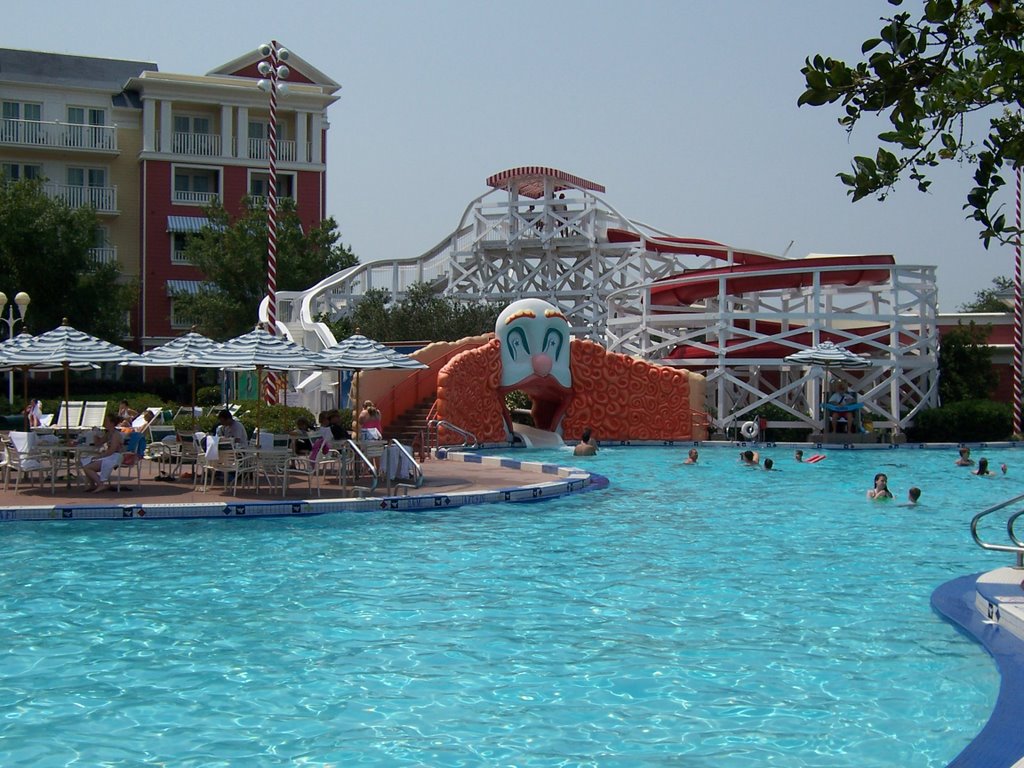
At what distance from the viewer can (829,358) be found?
2691cm

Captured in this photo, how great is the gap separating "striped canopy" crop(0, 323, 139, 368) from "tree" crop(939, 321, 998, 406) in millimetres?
23810

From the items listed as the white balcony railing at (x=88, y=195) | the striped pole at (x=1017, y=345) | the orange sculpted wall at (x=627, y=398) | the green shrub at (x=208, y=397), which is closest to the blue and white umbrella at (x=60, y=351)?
the orange sculpted wall at (x=627, y=398)

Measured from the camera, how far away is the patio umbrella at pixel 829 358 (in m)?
27.0

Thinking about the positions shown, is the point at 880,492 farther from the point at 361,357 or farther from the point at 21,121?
the point at 21,121

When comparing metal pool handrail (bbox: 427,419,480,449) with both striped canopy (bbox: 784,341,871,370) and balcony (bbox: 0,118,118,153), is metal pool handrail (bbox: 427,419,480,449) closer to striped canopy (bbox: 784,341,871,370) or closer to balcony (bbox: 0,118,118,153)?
striped canopy (bbox: 784,341,871,370)

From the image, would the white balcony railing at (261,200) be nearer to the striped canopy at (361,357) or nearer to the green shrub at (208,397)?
the green shrub at (208,397)

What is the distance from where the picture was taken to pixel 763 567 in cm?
1101

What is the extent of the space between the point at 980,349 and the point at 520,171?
15.4 metres

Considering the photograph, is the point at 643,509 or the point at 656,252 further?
the point at 656,252

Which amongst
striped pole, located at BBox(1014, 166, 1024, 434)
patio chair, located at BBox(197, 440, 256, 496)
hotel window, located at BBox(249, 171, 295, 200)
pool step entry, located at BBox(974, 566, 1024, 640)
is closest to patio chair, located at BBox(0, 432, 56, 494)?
patio chair, located at BBox(197, 440, 256, 496)

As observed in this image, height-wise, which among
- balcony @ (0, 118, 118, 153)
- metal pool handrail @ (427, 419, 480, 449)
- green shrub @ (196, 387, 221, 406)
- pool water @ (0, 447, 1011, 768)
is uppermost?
balcony @ (0, 118, 118, 153)

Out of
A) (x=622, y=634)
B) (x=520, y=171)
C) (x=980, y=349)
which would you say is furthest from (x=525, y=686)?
(x=520, y=171)

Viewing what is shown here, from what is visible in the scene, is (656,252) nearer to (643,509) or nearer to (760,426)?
(760,426)

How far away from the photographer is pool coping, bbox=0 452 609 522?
497 inches
